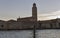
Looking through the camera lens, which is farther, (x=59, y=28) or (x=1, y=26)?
(x=59, y=28)

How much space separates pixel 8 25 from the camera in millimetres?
78500

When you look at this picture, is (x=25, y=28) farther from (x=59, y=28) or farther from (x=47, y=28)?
(x=59, y=28)

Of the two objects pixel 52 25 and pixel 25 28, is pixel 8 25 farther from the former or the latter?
pixel 52 25

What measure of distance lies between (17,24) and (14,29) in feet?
7.88

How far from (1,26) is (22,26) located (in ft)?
28.0

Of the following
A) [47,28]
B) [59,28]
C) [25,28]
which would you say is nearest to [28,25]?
[25,28]

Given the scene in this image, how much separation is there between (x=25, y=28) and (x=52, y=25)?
12.0m

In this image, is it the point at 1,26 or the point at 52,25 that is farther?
the point at 52,25

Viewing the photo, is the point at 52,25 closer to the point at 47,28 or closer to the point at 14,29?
the point at 47,28

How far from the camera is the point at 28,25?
8056 centimetres

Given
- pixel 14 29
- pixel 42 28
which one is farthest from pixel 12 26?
pixel 42 28

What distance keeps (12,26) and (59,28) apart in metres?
20.3

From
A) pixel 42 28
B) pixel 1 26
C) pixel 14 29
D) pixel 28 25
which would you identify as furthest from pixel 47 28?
pixel 1 26

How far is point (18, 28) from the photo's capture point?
80.2 metres
